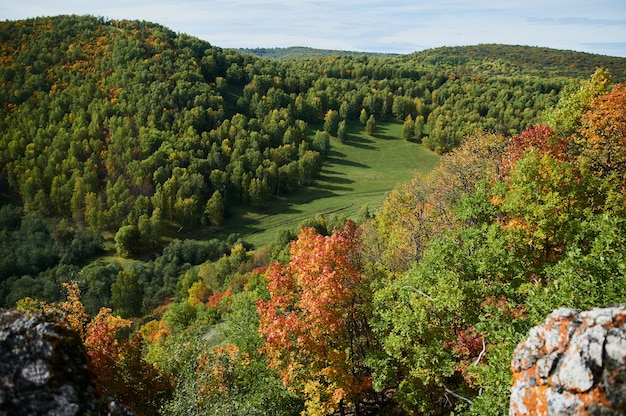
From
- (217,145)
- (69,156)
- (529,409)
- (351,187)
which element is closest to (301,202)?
(351,187)

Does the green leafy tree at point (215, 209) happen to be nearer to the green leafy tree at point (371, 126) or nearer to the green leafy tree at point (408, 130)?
the green leafy tree at point (371, 126)

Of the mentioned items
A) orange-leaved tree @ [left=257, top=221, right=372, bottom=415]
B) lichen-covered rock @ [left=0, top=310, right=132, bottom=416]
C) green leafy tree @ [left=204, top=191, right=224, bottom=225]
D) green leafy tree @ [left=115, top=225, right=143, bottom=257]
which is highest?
lichen-covered rock @ [left=0, top=310, right=132, bottom=416]

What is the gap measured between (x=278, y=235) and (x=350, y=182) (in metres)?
52.8

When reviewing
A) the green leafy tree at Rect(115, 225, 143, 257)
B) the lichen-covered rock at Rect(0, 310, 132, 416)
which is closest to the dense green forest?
the green leafy tree at Rect(115, 225, 143, 257)

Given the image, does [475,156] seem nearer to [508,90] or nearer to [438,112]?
[438,112]

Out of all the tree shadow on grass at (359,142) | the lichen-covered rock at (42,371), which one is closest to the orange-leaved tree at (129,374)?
the lichen-covered rock at (42,371)

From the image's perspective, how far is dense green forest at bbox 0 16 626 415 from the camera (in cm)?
1869

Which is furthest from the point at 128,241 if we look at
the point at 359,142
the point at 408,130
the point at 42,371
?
the point at 408,130

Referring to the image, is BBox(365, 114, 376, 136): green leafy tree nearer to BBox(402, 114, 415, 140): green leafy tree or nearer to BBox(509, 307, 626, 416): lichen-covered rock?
BBox(402, 114, 415, 140): green leafy tree

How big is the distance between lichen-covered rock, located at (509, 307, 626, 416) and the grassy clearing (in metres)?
107

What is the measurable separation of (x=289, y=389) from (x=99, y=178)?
14273cm

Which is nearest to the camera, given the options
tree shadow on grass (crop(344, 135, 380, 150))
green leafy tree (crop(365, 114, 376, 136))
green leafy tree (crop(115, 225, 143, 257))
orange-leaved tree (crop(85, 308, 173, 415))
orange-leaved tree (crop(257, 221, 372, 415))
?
orange-leaved tree (crop(257, 221, 372, 415))

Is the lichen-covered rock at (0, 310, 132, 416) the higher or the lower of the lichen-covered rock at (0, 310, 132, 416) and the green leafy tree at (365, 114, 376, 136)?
the lower

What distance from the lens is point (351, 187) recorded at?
146 metres
